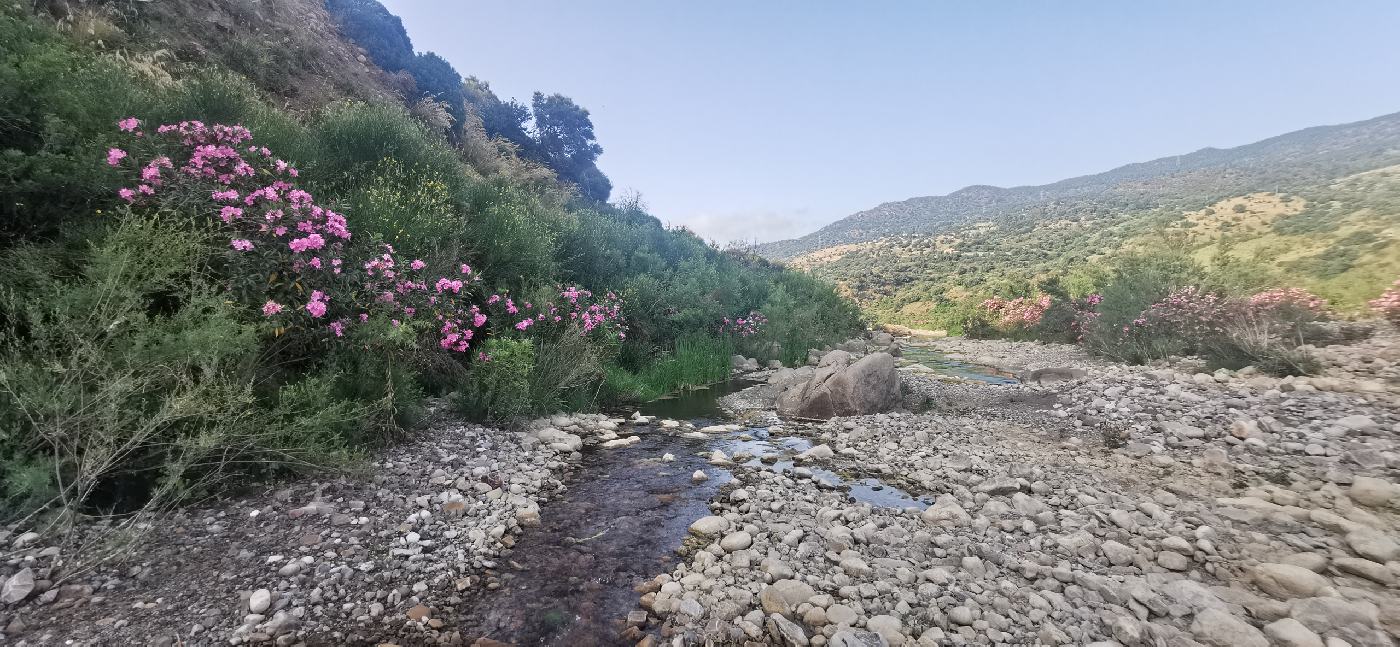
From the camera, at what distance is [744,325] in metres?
16.4

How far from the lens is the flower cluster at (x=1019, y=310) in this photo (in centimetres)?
2231

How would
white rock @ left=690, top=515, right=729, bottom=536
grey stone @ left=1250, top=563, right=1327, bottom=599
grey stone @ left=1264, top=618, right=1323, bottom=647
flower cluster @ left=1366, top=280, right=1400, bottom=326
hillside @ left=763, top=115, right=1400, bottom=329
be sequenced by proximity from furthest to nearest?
1. hillside @ left=763, top=115, right=1400, bottom=329
2. flower cluster @ left=1366, top=280, right=1400, bottom=326
3. white rock @ left=690, top=515, right=729, bottom=536
4. grey stone @ left=1250, top=563, right=1327, bottom=599
5. grey stone @ left=1264, top=618, right=1323, bottom=647

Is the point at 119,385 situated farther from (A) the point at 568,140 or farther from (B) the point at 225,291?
(A) the point at 568,140

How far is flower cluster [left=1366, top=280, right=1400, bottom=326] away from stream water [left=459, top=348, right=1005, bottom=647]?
11538 mm

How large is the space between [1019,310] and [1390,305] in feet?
48.3

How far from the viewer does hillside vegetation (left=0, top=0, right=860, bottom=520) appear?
3.44m

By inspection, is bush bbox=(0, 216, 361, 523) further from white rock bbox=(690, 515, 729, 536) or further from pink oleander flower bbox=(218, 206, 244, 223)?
white rock bbox=(690, 515, 729, 536)

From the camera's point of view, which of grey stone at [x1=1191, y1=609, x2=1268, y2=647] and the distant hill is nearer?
grey stone at [x1=1191, y1=609, x2=1268, y2=647]

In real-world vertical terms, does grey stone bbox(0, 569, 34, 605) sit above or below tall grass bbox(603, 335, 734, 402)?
above

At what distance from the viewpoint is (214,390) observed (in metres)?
3.74

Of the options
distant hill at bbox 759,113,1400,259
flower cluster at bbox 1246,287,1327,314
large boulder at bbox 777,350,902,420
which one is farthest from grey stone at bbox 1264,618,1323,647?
distant hill at bbox 759,113,1400,259

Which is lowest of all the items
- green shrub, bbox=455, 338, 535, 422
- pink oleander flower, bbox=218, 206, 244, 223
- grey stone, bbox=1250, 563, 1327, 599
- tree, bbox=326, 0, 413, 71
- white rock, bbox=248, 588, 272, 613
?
grey stone, bbox=1250, 563, 1327, 599

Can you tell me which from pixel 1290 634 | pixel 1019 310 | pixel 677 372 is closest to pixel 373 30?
pixel 677 372

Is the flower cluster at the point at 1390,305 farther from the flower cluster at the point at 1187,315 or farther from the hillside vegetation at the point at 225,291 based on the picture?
the hillside vegetation at the point at 225,291
